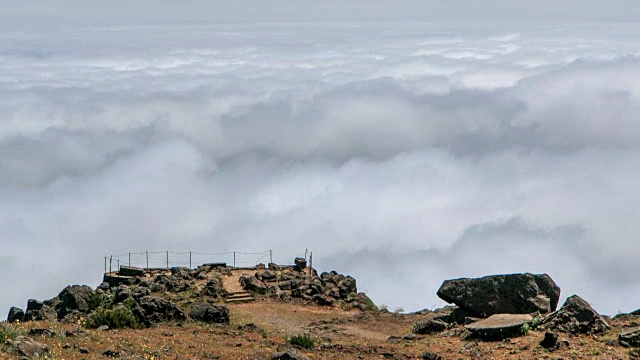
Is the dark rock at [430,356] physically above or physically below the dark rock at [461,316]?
below

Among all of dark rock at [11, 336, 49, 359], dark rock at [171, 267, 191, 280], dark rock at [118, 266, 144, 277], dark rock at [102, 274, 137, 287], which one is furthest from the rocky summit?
dark rock at [118, 266, 144, 277]

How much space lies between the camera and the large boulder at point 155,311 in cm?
2766

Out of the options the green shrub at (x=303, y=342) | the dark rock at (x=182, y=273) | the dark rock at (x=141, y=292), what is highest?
the dark rock at (x=182, y=273)

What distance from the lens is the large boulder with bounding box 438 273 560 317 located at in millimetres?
28672

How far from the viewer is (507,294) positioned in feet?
95.1

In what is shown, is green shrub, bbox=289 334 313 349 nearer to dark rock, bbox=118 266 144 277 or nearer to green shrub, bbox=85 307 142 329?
green shrub, bbox=85 307 142 329

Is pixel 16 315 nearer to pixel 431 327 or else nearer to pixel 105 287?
pixel 105 287

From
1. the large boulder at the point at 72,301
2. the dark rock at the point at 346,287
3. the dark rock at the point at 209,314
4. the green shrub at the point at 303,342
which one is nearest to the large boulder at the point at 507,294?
the green shrub at the point at 303,342

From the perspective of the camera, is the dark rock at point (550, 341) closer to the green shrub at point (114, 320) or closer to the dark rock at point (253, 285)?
the green shrub at point (114, 320)

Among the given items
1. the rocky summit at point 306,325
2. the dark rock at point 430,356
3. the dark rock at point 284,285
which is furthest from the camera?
the dark rock at point 284,285

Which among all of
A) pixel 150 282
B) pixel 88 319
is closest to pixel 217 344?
pixel 88 319

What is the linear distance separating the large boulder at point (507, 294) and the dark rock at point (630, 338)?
192 inches

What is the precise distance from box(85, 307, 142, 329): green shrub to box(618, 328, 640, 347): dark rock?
12.7 meters

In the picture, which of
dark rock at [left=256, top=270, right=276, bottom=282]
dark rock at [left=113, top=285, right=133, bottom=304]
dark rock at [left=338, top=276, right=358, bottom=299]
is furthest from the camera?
dark rock at [left=256, top=270, right=276, bottom=282]
